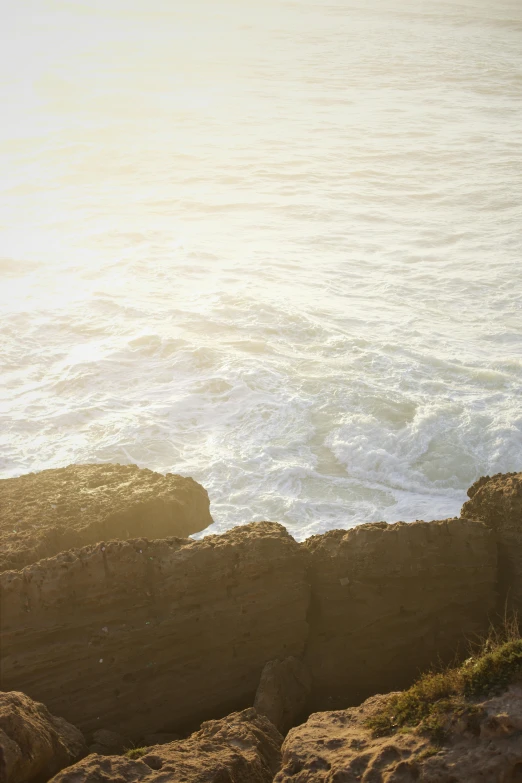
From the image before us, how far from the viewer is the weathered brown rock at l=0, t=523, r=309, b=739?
7.13 m

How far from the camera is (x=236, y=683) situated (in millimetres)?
7598

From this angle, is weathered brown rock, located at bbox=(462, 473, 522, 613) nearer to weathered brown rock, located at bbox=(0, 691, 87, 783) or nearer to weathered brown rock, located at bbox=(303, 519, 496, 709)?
weathered brown rock, located at bbox=(303, 519, 496, 709)

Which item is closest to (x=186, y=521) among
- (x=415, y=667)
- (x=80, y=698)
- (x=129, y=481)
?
(x=129, y=481)

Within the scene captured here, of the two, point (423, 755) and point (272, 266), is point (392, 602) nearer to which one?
point (423, 755)

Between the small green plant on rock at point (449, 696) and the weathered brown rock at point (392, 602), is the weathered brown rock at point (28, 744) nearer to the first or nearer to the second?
the small green plant on rock at point (449, 696)

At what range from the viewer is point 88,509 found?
8.43 metres

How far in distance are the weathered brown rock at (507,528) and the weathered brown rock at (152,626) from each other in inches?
73.5

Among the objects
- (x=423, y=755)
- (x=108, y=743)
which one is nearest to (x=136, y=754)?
(x=108, y=743)

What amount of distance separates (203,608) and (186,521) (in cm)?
134

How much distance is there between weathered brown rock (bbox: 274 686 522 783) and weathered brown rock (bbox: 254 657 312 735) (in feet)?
4.41

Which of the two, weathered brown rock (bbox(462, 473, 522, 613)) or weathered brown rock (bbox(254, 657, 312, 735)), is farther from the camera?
weathered brown rock (bbox(462, 473, 522, 613))

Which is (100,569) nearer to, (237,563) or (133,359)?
(237,563)

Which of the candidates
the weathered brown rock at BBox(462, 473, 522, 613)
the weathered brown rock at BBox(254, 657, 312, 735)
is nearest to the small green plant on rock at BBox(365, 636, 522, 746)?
the weathered brown rock at BBox(254, 657, 312, 735)

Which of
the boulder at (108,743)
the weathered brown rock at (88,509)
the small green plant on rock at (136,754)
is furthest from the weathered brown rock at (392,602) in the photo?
the small green plant on rock at (136,754)
